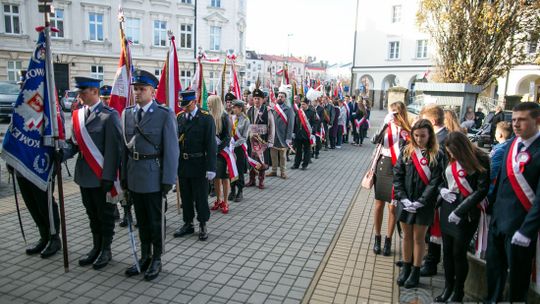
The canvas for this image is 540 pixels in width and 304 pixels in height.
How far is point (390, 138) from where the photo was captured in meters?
5.32

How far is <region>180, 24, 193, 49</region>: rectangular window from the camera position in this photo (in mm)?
37125

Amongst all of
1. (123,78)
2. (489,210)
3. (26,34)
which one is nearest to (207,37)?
(26,34)

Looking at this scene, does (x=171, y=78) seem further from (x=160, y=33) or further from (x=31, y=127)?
(x=160, y=33)

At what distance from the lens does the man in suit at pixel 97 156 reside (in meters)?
4.77

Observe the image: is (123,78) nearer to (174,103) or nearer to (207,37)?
(174,103)

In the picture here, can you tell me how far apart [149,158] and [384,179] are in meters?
3.01

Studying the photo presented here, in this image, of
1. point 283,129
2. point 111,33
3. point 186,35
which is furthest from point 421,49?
point 283,129

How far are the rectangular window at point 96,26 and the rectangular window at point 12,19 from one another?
5010 millimetres

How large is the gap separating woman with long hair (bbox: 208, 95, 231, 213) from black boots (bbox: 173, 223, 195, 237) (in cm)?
120

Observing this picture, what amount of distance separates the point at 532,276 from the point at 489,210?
0.68 metres

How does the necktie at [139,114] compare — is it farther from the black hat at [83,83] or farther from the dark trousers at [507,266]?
the dark trousers at [507,266]

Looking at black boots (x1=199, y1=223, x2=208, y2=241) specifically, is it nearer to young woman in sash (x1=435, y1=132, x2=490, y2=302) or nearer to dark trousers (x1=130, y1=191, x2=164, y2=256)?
dark trousers (x1=130, y1=191, x2=164, y2=256)

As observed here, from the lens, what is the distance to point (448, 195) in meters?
4.11

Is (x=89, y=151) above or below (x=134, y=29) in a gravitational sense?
below
